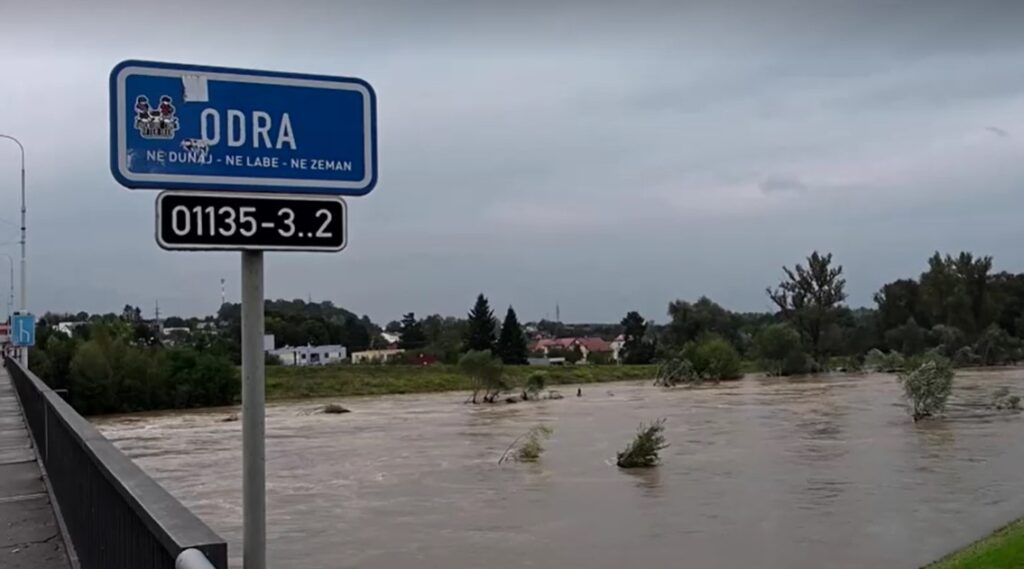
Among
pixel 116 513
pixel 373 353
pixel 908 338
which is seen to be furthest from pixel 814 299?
pixel 116 513

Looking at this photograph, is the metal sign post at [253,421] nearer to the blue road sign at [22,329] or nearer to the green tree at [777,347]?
the blue road sign at [22,329]

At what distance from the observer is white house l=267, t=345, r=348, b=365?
97062mm

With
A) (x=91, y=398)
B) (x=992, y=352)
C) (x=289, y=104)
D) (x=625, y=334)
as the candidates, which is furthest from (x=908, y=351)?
(x=289, y=104)

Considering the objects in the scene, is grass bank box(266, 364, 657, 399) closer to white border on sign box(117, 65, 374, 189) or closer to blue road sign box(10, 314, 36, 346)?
blue road sign box(10, 314, 36, 346)

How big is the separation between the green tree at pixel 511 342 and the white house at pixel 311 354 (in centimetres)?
1524

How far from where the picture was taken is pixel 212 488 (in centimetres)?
2228

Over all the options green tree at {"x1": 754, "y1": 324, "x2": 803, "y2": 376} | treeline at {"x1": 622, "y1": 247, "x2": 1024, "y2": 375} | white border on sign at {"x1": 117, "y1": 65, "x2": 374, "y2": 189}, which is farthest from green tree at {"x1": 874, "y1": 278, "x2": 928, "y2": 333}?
white border on sign at {"x1": 117, "y1": 65, "x2": 374, "y2": 189}

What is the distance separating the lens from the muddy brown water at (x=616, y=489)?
15.3 metres

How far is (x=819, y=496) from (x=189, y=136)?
1817cm

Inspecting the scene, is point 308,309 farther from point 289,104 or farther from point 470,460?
point 289,104

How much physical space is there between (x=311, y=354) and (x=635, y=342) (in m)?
30.7

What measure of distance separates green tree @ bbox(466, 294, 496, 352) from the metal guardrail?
94924mm

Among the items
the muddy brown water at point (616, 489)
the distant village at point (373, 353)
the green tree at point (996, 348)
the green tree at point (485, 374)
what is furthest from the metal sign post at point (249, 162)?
the green tree at point (996, 348)

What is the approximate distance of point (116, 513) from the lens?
4.92m
